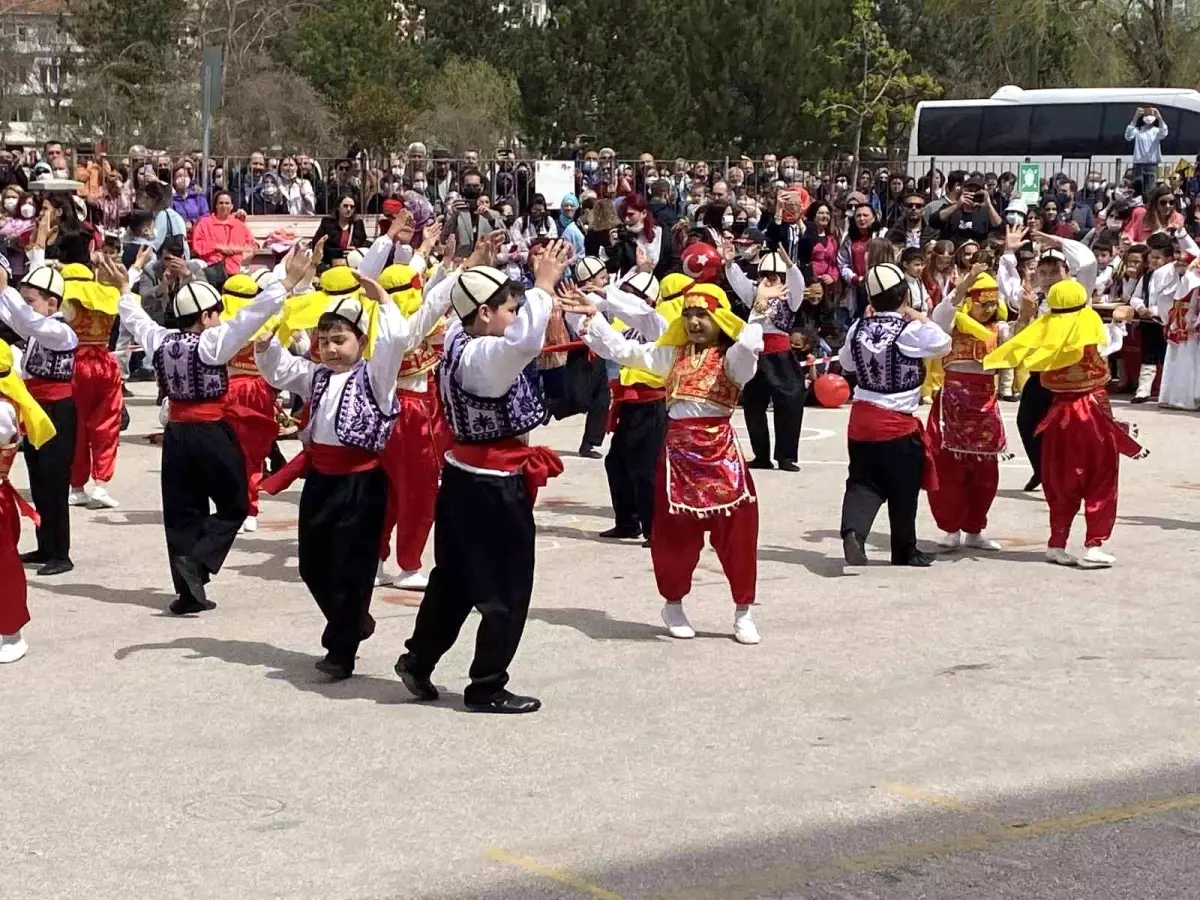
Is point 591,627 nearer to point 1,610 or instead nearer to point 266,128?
point 1,610

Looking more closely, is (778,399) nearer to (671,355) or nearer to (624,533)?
(624,533)

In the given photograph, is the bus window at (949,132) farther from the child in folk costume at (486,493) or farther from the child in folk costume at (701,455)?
the child in folk costume at (486,493)

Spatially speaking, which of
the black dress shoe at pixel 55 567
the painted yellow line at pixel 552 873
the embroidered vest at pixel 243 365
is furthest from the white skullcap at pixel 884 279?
the painted yellow line at pixel 552 873

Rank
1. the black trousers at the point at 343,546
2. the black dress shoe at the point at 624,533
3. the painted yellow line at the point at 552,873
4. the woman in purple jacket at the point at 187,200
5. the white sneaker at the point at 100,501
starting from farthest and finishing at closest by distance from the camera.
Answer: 1. the woman in purple jacket at the point at 187,200
2. the white sneaker at the point at 100,501
3. the black dress shoe at the point at 624,533
4. the black trousers at the point at 343,546
5. the painted yellow line at the point at 552,873

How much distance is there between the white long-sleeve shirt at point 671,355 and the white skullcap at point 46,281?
121 inches

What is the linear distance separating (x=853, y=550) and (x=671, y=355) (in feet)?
6.89

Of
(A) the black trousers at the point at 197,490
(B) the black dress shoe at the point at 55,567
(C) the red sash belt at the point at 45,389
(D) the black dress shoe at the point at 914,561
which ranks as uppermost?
(C) the red sash belt at the point at 45,389

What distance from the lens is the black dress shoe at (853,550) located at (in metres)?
10.6

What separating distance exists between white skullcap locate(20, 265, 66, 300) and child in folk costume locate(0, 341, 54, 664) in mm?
2166

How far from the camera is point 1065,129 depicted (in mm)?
36188

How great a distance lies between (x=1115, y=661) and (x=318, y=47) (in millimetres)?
44800

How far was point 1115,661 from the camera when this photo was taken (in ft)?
27.8

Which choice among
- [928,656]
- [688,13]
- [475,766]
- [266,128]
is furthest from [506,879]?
[266,128]

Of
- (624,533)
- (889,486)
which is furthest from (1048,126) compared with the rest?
(889,486)
